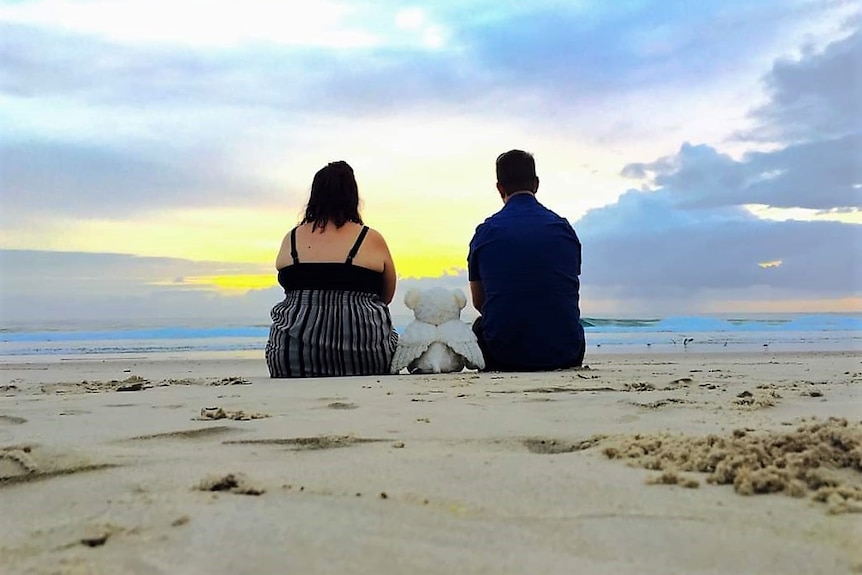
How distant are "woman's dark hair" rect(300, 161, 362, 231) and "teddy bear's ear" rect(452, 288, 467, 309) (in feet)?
3.03

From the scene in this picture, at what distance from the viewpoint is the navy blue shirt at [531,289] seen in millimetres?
5320

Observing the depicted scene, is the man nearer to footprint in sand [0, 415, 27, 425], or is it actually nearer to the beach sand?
the beach sand

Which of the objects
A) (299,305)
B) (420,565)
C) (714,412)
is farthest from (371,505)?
(299,305)

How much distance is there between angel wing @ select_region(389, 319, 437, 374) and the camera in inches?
212

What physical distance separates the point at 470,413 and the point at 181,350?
35.7 feet

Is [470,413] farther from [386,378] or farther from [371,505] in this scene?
[386,378]

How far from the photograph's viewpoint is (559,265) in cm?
537

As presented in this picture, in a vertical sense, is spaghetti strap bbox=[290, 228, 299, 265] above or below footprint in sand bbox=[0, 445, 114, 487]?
above

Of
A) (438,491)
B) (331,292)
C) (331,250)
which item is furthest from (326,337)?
(438,491)

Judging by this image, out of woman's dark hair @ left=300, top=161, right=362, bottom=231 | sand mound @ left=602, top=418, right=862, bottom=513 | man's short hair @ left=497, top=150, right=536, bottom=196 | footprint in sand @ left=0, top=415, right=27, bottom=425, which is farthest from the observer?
man's short hair @ left=497, top=150, right=536, bottom=196

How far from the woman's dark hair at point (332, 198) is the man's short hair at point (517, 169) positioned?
113 centimetres

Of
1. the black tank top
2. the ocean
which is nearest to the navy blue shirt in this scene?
the black tank top

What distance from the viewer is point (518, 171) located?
564 cm

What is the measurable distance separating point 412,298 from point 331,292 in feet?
1.92
